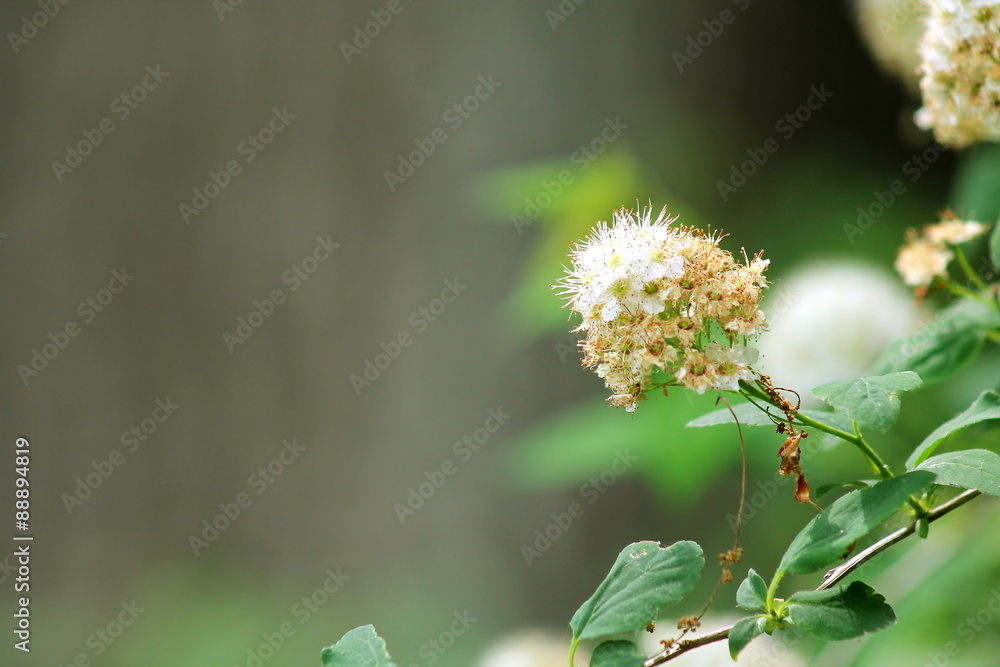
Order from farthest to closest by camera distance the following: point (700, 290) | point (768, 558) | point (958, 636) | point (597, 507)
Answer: point (597, 507)
point (768, 558)
point (958, 636)
point (700, 290)

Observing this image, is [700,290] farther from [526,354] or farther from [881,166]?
[881,166]

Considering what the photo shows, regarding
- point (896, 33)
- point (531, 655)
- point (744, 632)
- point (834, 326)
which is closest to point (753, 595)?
point (744, 632)

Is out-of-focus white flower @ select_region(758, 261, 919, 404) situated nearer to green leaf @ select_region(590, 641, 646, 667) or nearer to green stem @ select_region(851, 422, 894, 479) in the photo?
green stem @ select_region(851, 422, 894, 479)

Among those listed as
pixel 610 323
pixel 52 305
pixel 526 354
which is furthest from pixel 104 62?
pixel 610 323

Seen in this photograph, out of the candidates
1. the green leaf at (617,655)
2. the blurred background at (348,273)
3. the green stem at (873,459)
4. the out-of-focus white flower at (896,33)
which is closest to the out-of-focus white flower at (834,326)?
the out-of-focus white flower at (896,33)

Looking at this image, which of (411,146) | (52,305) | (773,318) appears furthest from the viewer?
(52,305)

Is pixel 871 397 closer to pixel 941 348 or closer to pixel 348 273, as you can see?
pixel 941 348
